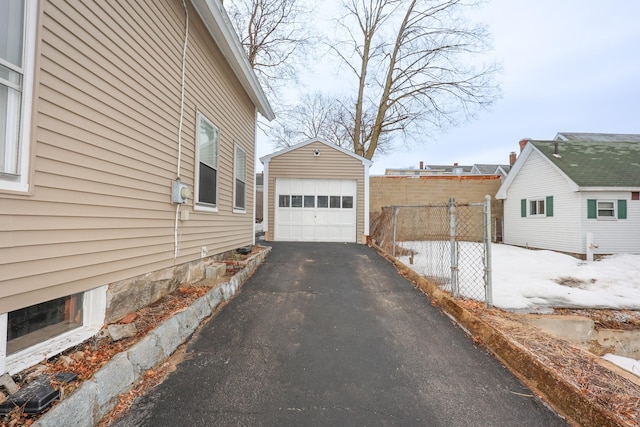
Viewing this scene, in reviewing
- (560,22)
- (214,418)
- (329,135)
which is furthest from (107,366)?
(329,135)

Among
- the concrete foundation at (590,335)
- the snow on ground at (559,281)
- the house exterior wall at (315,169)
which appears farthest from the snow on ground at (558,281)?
the house exterior wall at (315,169)

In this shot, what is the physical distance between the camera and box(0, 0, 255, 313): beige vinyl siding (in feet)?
6.47

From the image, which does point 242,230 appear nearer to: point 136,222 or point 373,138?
point 136,222

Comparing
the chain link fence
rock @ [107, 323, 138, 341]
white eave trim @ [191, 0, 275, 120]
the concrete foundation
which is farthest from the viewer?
white eave trim @ [191, 0, 275, 120]

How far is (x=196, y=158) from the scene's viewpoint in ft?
14.6

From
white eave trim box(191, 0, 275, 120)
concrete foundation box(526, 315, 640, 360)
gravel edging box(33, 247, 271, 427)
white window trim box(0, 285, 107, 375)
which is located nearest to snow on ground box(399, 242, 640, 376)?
concrete foundation box(526, 315, 640, 360)

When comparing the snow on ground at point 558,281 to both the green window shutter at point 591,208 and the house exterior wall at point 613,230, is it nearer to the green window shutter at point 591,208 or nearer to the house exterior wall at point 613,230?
the house exterior wall at point 613,230

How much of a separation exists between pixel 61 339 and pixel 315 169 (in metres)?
8.92

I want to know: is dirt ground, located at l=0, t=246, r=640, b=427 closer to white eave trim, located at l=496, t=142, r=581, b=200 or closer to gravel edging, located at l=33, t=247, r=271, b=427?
gravel edging, located at l=33, t=247, r=271, b=427

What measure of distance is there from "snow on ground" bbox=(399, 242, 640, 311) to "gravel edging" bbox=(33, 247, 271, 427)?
4440 mm

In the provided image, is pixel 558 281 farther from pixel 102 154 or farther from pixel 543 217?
pixel 102 154

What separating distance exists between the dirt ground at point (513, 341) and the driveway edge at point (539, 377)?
53 millimetres

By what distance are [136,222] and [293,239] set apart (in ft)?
25.3

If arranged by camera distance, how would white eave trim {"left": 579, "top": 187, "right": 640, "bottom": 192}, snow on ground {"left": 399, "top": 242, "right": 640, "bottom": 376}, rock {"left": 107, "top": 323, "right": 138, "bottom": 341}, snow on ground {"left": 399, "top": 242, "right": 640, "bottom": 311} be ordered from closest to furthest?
rock {"left": 107, "top": 323, "right": 138, "bottom": 341}
snow on ground {"left": 399, "top": 242, "right": 640, "bottom": 376}
snow on ground {"left": 399, "top": 242, "right": 640, "bottom": 311}
white eave trim {"left": 579, "top": 187, "right": 640, "bottom": 192}
